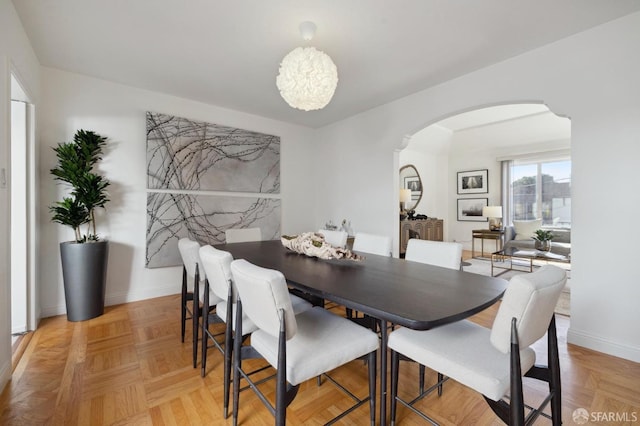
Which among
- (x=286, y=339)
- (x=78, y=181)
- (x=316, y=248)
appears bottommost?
(x=286, y=339)

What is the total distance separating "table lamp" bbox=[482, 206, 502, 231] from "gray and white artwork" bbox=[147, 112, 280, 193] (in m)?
4.53

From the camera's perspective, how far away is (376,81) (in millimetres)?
3080

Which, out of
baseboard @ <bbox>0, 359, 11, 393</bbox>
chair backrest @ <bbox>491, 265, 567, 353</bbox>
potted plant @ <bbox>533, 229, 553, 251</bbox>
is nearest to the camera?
chair backrest @ <bbox>491, 265, 567, 353</bbox>

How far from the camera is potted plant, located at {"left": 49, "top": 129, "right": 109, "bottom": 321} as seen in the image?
103 inches

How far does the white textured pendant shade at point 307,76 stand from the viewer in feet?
6.17

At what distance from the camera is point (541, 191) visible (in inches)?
235

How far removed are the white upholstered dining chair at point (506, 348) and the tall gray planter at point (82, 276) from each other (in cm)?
292

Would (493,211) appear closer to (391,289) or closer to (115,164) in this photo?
(391,289)

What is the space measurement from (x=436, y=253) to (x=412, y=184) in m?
4.81

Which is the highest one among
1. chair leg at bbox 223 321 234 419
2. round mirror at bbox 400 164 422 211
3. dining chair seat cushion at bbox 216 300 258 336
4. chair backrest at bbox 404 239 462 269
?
round mirror at bbox 400 164 422 211

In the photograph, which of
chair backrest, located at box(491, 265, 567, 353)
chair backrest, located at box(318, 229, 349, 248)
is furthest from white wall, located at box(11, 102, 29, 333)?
chair backrest, located at box(491, 265, 567, 353)

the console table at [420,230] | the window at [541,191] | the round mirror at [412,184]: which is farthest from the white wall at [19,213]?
the window at [541,191]

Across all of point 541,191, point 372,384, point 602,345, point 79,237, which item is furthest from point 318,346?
point 541,191

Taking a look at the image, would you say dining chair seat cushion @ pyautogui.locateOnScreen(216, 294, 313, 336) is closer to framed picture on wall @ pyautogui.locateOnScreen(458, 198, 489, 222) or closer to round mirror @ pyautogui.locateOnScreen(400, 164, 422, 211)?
round mirror @ pyautogui.locateOnScreen(400, 164, 422, 211)
